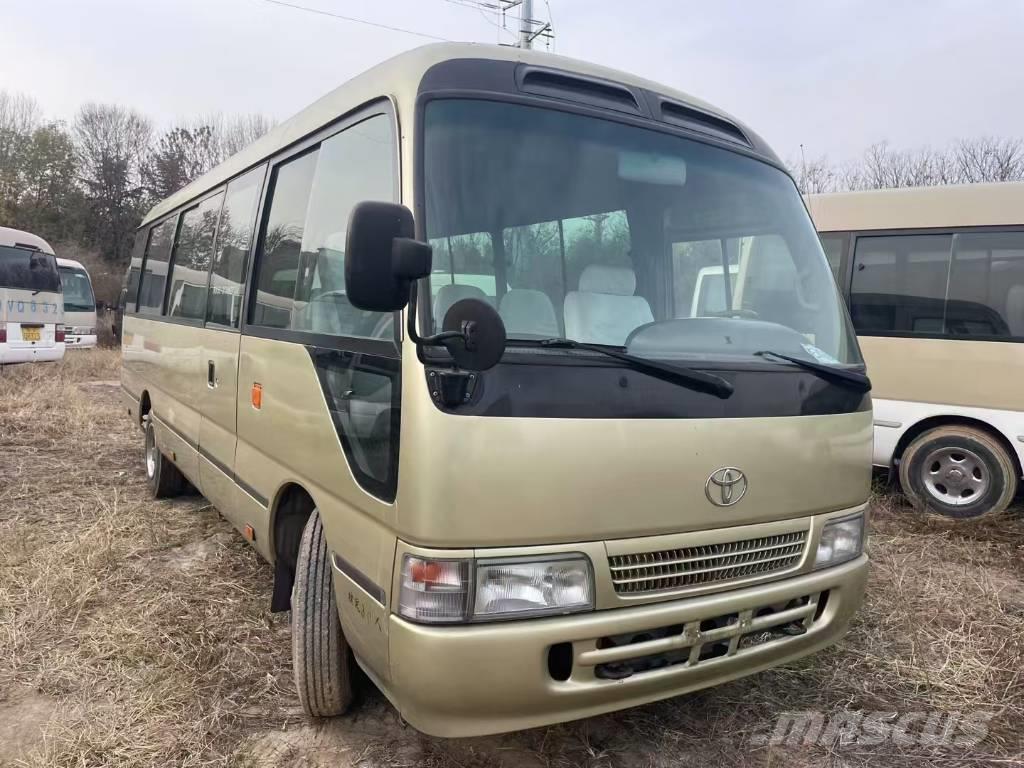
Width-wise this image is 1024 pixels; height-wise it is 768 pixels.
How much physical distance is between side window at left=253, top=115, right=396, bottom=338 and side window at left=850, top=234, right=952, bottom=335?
541 cm

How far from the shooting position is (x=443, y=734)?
2.10m

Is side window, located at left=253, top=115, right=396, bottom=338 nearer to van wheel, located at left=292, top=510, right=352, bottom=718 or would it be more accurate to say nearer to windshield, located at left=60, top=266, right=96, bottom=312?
van wheel, located at left=292, top=510, right=352, bottom=718

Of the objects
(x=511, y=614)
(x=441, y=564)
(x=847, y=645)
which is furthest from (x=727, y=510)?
(x=847, y=645)

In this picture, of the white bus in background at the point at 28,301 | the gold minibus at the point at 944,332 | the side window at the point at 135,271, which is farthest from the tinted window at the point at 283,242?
the white bus in background at the point at 28,301

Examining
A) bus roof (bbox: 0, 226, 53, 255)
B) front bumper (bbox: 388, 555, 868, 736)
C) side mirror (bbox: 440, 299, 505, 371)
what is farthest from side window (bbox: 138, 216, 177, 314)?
bus roof (bbox: 0, 226, 53, 255)

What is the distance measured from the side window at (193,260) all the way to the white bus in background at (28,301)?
9844mm

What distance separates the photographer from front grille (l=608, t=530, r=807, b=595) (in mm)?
2219

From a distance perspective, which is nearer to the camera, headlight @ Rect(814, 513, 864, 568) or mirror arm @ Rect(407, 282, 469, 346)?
mirror arm @ Rect(407, 282, 469, 346)

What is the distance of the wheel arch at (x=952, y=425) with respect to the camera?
582 centimetres

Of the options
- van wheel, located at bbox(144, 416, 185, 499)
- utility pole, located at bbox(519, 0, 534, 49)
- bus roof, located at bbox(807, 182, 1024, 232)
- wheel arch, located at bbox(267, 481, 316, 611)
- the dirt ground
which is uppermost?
utility pole, located at bbox(519, 0, 534, 49)

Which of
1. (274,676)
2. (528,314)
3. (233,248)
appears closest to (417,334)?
(528,314)

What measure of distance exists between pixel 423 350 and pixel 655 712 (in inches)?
74.1

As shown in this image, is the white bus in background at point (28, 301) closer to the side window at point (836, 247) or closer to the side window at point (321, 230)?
the side window at point (321, 230)

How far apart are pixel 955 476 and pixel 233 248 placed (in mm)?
5820
